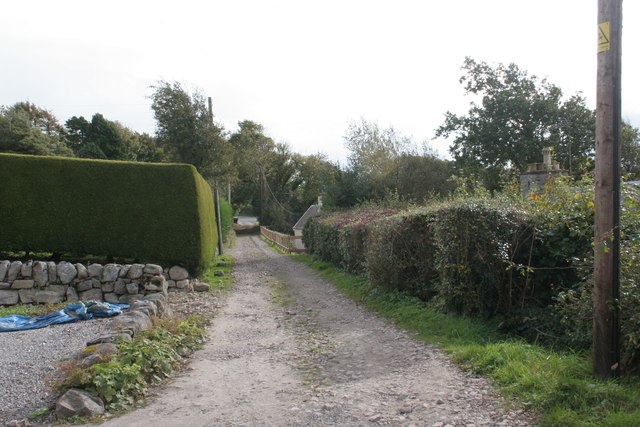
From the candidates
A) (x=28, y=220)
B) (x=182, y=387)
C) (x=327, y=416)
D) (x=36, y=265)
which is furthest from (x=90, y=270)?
(x=327, y=416)

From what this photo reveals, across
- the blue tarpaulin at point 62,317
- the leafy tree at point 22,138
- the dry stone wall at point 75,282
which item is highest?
the leafy tree at point 22,138

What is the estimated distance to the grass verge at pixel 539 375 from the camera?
3883 mm

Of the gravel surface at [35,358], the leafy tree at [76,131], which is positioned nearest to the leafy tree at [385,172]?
the gravel surface at [35,358]

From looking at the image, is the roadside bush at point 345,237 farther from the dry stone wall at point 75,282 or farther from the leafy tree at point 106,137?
the leafy tree at point 106,137

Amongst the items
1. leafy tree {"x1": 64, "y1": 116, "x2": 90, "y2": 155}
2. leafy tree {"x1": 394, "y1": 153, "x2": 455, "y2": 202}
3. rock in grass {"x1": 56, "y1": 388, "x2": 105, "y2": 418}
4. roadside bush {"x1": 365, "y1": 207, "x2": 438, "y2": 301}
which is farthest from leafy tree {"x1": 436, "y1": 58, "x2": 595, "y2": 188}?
leafy tree {"x1": 64, "y1": 116, "x2": 90, "y2": 155}

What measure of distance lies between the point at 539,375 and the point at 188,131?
21.2 metres

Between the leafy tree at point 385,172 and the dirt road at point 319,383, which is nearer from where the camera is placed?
the dirt road at point 319,383

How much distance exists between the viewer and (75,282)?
11406 millimetres

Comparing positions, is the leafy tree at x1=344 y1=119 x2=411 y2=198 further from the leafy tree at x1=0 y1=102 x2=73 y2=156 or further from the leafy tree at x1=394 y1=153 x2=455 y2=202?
the leafy tree at x1=0 y1=102 x2=73 y2=156

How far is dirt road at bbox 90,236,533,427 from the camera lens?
4375mm

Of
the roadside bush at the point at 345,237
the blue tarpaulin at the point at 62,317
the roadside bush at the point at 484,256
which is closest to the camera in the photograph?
the roadside bush at the point at 484,256

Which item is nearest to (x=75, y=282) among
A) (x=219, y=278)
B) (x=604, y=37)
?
(x=219, y=278)

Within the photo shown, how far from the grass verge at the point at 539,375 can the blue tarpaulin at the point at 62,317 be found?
596cm

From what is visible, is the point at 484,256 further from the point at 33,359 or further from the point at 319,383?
the point at 33,359
